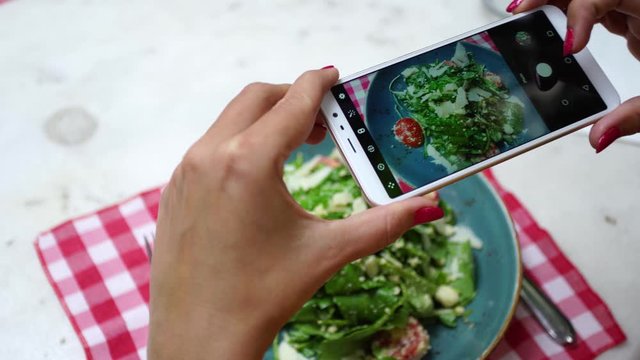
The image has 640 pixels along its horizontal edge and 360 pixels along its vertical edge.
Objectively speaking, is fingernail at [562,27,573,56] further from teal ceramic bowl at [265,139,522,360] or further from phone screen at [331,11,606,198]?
teal ceramic bowl at [265,139,522,360]

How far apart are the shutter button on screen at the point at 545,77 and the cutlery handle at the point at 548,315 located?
303 mm

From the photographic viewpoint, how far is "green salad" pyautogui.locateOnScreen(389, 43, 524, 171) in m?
0.74

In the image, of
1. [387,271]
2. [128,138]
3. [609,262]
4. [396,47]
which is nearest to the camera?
[387,271]

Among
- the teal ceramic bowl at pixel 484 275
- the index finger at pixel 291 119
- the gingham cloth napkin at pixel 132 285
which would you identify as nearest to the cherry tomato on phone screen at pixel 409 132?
the index finger at pixel 291 119

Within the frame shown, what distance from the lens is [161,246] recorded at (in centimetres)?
66

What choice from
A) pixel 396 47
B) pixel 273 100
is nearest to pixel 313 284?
pixel 273 100

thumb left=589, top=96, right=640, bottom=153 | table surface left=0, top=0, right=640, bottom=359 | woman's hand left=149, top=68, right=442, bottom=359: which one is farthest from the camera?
table surface left=0, top=0, right=640, bottom=359

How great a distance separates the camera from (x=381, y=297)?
33.6 inches

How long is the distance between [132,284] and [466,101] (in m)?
0.54

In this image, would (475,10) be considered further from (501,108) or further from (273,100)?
(273,100)

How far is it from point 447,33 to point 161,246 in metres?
0.77

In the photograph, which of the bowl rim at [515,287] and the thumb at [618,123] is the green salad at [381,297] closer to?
the bowl rim at [515,287]

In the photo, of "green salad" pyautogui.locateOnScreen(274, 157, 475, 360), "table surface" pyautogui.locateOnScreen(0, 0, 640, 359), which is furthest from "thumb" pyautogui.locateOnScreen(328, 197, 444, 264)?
"table surface" pyautogui.locateOnScreen(0, 0, 640, 359)

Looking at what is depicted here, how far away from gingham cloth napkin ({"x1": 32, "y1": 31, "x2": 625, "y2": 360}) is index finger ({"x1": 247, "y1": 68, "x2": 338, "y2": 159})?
1.31 feet
